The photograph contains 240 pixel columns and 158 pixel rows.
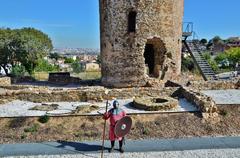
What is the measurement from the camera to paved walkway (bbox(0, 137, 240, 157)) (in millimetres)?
9695

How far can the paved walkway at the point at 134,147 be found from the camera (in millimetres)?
9695

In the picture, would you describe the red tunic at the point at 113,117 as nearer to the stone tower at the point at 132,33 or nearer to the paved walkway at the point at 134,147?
the paved walkway at the point at 134,147

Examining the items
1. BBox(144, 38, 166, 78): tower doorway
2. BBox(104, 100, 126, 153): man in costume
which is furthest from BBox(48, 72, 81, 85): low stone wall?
BBox(104, 100, 126, 153): man in costume

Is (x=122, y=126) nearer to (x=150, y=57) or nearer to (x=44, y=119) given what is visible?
(x=44, y=119)

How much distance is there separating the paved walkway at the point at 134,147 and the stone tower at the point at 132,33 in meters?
9.17

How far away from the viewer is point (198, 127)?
11.9 m

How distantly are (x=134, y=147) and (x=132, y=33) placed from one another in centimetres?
1048

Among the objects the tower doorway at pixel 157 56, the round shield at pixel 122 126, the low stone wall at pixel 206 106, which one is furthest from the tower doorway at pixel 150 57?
the round shield at pixel 122 126

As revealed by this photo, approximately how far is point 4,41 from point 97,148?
31435 mm

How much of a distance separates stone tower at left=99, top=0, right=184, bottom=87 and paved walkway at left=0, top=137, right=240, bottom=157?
9.17 metres

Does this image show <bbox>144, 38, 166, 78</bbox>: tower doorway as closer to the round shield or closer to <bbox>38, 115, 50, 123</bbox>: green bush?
<bbox>38, 115, 50, 123</bbox>: green bush

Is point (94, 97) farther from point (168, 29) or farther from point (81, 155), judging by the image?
point (168, 29)

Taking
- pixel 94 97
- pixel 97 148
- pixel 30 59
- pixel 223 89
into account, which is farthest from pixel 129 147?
pixel 30 59

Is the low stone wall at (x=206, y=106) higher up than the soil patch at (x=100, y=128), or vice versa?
the low stone wall at (x=206, y=106)
